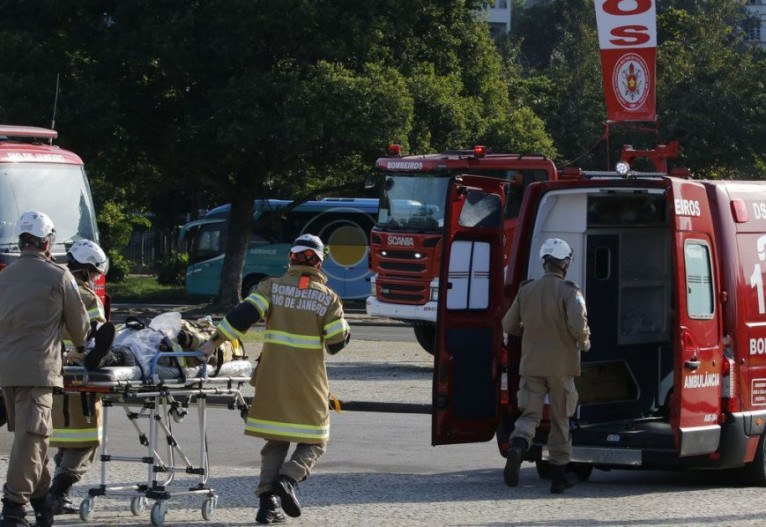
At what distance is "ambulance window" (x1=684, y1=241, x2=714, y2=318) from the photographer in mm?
9844

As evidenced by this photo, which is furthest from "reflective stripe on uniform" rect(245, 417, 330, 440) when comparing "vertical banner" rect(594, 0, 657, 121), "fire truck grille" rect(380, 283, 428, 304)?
"fire truck grille" rect(380, 283, 428, 304)

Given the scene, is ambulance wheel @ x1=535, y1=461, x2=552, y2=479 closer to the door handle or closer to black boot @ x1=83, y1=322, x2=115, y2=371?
the door handle

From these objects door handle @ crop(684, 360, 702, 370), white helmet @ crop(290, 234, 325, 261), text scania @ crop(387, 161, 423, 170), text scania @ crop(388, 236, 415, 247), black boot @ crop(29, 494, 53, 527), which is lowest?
black boot @ crop(29, 494, 53, 527)

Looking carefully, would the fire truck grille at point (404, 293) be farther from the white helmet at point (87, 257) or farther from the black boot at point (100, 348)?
the black boot at point (100, 348)

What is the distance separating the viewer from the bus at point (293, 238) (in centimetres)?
3584

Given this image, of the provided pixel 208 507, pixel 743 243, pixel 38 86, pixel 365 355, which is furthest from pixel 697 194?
pixel 38 86

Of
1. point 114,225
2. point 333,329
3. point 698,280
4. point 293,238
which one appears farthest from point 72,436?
point 114,225

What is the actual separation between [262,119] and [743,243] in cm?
1819

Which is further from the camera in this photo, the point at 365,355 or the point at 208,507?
the point at 365,355

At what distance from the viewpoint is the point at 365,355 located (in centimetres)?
2130

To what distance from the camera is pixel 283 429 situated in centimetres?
840

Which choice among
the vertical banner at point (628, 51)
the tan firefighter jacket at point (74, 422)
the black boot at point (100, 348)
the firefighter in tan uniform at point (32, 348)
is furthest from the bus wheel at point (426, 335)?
the firefighter in tan uniform at point (32, 348)

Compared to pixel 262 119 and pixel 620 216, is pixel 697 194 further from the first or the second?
pixel 262 119

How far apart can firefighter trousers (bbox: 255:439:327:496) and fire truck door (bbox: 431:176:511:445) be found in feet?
6.38
